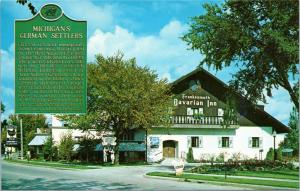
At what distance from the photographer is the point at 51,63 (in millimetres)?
16531

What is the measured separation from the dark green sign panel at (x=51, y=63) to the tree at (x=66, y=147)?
26.0m

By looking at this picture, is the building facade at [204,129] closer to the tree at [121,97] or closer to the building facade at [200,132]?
the building facade at [200,132]

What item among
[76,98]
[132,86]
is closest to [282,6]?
[76,98]

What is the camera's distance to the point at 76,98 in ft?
54.4

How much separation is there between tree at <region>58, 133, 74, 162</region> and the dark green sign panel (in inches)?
1022

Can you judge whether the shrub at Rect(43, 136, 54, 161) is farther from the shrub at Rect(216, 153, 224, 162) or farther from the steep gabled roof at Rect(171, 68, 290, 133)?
the shrub at Rect(216, 153, 224, 162)

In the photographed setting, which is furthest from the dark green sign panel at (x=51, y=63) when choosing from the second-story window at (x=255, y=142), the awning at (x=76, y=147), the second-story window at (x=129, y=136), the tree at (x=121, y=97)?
the second-story window at (x=255, y=142)

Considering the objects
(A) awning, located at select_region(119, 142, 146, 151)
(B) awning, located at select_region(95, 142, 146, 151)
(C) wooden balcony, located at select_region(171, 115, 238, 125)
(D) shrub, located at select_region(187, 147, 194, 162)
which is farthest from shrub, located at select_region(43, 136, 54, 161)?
(D) shrub, located at select_region(187, 147, 194, 162)

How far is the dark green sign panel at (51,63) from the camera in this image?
16.5 metres

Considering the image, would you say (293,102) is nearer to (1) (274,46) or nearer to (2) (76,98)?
(1) (274,46)

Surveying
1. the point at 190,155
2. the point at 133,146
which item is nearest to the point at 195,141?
the point at 190,155

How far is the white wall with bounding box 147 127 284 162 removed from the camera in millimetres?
53188

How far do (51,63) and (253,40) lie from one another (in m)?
16.6

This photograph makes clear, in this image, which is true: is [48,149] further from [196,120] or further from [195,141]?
[195,141]
